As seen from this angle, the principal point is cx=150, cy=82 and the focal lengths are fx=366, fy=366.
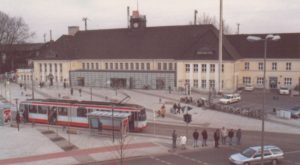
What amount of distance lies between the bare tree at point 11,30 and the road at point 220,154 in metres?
79.2

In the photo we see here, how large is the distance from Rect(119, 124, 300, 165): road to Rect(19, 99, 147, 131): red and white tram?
7.23 meters

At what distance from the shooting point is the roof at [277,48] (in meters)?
66.2

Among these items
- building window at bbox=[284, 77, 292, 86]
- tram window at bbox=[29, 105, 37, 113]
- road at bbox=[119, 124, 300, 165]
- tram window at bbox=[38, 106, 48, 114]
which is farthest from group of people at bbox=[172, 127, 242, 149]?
building window at bbox=[284, 77, 292, 86]

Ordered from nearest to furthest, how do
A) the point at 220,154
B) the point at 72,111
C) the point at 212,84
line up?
1. the point at 220,154
2. the point at 72,111
3. the point at 212,84

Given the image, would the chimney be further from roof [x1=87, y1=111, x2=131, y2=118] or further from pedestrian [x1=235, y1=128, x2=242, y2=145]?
pedestrian [x1=235, y1=128, x2=242, y2=145]

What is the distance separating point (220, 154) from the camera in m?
28.2

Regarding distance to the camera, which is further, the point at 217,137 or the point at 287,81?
the point at 287,81

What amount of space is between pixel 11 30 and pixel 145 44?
44.4m

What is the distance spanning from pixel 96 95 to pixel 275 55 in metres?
33.1

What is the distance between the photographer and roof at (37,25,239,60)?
213ft

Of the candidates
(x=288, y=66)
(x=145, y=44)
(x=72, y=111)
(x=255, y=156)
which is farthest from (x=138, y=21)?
(x=255, y=156)

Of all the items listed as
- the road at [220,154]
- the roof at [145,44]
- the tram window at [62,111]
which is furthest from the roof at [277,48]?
the tram window at [62,111]

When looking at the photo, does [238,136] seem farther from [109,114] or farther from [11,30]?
[11,30]

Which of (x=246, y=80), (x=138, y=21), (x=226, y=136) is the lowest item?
(x=226, y=136)
